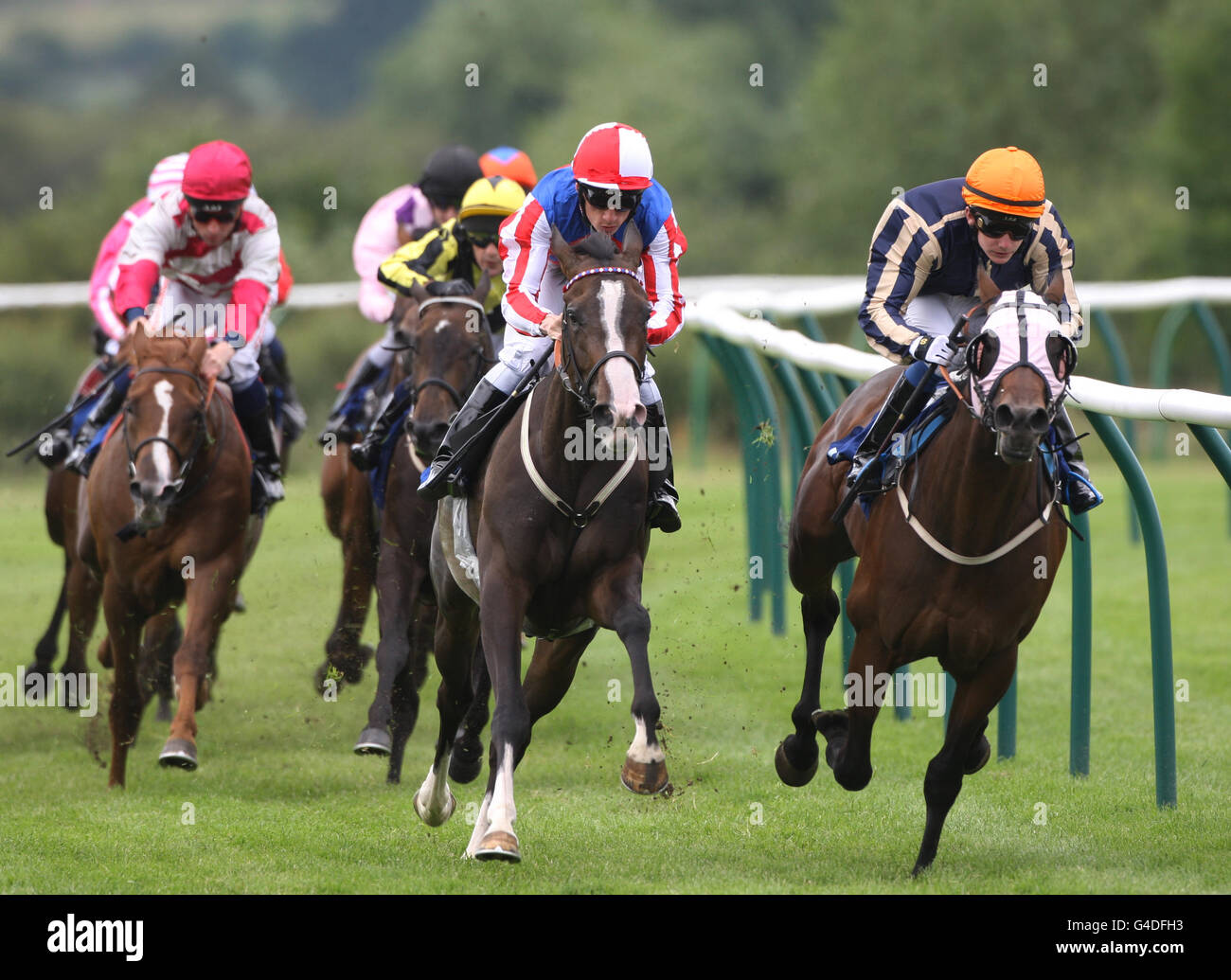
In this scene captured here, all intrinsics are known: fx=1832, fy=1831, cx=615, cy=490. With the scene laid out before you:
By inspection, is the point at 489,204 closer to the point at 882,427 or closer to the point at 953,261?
the point at 953,261

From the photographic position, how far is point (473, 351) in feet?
23.4

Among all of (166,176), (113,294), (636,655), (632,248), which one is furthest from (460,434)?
(166,176)

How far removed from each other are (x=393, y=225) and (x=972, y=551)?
4612mm

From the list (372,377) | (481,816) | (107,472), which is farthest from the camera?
(372,377)

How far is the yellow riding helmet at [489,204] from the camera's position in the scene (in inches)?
306

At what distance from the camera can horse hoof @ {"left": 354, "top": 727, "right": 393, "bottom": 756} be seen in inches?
279

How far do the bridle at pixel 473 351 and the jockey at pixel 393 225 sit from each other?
851mm

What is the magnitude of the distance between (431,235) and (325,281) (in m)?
15.7

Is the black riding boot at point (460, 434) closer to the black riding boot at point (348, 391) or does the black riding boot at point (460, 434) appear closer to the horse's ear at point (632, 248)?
the horse's ear at point (632, 248)

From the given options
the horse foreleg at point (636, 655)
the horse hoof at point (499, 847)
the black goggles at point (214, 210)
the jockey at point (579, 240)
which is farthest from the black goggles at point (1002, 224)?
the black goggles at point (214, 210)

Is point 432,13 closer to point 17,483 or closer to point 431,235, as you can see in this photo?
point 17,483

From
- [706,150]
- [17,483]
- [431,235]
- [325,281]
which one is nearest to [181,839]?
[431,235]

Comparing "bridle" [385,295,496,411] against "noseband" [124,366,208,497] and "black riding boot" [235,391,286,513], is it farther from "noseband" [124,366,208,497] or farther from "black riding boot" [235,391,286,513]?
"noseband" [124,366,208,497]

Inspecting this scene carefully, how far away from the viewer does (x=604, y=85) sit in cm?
3325
